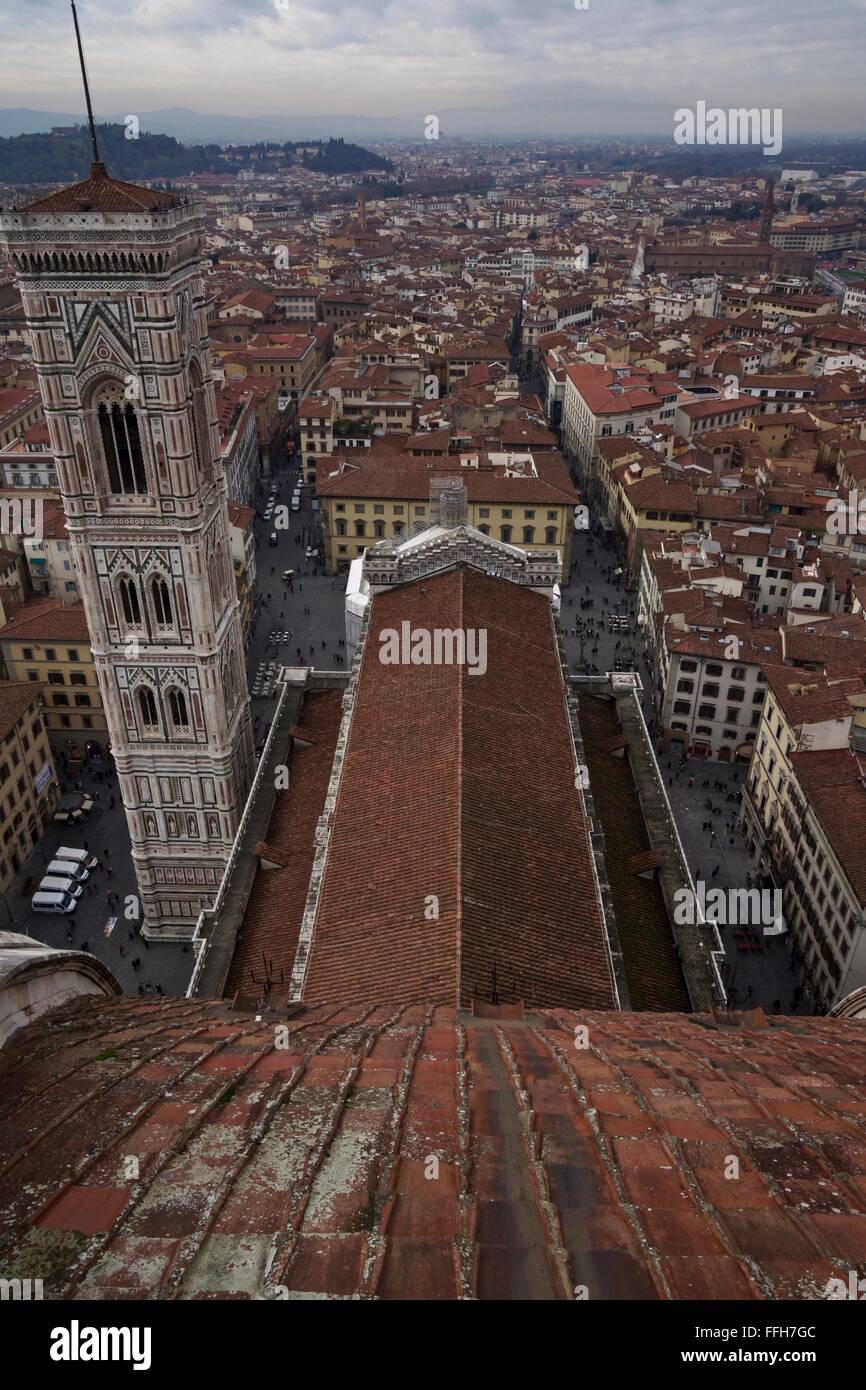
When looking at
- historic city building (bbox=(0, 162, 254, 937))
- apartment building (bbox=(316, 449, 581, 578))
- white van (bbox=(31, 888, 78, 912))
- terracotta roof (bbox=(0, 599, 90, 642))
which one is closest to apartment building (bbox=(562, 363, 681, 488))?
apartment building (bbox=(316, 449, 581, 578))

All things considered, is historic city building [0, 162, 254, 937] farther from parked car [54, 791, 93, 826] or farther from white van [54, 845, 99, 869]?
parked car [54, 791, 93, 826]

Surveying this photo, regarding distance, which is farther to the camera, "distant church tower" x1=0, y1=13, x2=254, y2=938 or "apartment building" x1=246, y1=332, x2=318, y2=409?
"apartment building" x1=246, y1=332, x2=318, y2=409

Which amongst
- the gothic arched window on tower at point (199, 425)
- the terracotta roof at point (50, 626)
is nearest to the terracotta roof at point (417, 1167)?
the gothic arched window on tower at point (199, 425)

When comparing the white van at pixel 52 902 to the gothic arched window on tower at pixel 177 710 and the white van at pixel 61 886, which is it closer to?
the white van at pixel 61 886

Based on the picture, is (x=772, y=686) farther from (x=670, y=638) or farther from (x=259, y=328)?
(x=259, y=328)

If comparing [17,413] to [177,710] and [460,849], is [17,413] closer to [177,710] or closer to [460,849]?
[177,710]

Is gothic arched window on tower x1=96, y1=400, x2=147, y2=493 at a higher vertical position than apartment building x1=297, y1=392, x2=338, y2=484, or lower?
higher
